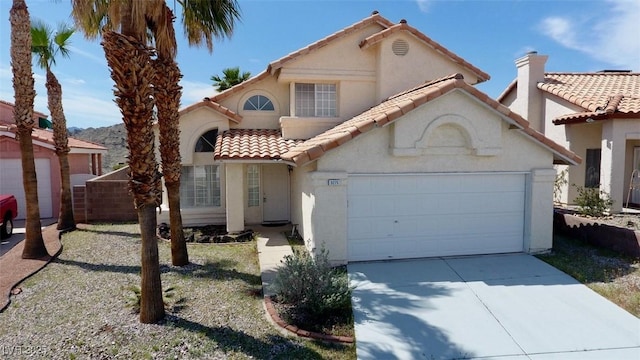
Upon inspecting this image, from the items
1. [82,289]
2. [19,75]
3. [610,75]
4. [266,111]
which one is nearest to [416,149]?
[266,111]

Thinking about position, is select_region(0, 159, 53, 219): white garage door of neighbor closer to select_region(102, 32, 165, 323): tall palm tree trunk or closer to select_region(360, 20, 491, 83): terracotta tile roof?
select_region(102, 32, 165, 323): tall palm tree trunk

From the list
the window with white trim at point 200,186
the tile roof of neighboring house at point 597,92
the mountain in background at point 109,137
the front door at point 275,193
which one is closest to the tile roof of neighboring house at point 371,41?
the window with white trim at point 200,186

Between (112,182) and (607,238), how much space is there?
1870 centimetres

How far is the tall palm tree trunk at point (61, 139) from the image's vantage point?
14484 millimetres

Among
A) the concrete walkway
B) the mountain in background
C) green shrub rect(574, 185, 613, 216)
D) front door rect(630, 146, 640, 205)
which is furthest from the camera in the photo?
the mountain in background

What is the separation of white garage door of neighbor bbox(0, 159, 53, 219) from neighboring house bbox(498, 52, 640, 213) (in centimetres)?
2415

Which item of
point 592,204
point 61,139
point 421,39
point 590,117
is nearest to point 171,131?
point 61,139

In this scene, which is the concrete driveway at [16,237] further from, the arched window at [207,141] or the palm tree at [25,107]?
the arched window at [207,141]

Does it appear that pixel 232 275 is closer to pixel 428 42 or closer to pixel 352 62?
pixel 352 62

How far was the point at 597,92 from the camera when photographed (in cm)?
1734

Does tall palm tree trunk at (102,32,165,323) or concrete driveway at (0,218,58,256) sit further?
concrete driveway at (0,218,58,256)

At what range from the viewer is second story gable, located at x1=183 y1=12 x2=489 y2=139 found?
14523mm

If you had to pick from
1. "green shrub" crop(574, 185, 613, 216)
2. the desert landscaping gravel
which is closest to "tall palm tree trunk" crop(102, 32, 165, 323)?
the desert landscaping gravel

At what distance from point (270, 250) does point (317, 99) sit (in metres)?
6.60
